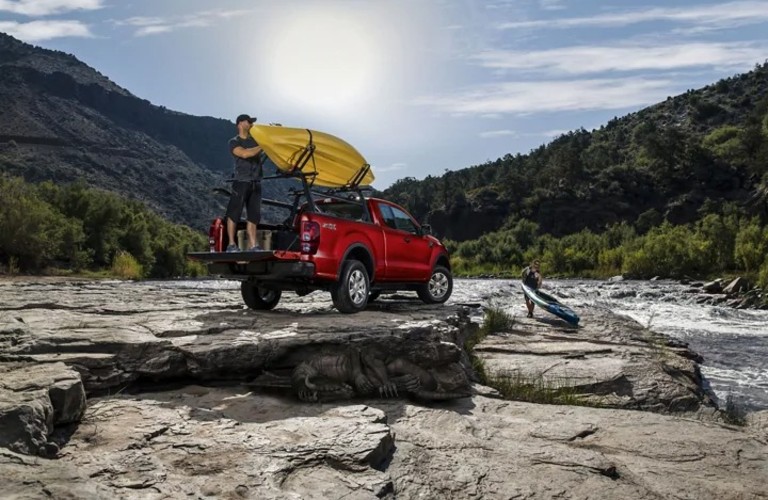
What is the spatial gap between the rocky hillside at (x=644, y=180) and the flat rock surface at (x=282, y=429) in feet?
251

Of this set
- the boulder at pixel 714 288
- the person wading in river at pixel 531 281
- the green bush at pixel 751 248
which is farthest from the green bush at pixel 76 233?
the green bush at pixel 751 248

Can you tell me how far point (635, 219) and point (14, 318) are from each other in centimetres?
9685

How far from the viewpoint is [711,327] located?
71.2ft

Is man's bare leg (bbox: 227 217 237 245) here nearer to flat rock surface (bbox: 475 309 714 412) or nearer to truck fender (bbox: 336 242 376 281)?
truck fender (bbox: 336 242 376 281)

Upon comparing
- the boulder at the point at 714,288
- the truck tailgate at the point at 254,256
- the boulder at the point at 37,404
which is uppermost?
the truck tailgate at the point at 254,256

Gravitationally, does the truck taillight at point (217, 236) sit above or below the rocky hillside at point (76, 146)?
below

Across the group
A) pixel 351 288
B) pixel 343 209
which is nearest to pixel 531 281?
pixel 343 209

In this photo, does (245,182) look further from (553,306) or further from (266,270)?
(553,306)

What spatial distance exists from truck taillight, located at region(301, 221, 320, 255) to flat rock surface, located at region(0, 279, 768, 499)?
90 centimetres

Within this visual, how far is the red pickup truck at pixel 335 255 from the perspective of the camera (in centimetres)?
837

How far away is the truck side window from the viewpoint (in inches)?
419

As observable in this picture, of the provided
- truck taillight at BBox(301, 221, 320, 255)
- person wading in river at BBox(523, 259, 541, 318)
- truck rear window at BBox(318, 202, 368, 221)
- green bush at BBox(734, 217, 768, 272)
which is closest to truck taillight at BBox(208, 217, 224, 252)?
truck taillight at BBox(301, 221, 320, 255)

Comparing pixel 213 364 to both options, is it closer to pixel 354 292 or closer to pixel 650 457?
pixel 354 292

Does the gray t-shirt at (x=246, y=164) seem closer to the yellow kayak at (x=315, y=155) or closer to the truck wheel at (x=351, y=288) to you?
the yellow kayak at (x=315, y=155)
